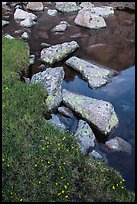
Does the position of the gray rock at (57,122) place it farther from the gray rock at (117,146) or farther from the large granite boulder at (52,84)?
the gray rock at (117,146)

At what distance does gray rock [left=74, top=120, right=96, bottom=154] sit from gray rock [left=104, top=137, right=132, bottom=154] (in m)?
0.69

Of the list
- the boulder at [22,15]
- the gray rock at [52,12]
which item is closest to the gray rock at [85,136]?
the boulder at [22,15]

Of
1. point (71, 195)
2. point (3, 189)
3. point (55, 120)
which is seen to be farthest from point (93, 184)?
point (55, 120)

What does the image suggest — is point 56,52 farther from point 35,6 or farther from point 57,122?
point 35,6

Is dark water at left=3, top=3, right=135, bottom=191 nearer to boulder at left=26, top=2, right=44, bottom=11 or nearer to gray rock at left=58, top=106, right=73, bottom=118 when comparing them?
boulder at left=26, top=2, right=44, bottom=11

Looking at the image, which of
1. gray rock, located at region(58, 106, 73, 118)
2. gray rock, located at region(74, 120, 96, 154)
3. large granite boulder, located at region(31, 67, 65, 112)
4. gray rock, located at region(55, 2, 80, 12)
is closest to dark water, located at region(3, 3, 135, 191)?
gray rock, located at region(74, 120, 96, 154)

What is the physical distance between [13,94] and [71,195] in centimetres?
599

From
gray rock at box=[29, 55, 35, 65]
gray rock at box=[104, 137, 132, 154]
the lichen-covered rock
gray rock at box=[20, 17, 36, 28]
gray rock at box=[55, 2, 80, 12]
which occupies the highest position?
gray rock at box=[55, 2, 80, 12]

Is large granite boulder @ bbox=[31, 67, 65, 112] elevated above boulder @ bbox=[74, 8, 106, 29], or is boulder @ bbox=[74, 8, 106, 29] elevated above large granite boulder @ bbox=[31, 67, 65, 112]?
boulder @ bbox=[74, 8, 106, 29]

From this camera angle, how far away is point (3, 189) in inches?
418

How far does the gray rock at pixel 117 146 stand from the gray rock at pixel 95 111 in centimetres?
63

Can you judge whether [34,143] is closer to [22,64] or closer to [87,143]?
[87,143]

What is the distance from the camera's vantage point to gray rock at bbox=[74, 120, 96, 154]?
1283cm

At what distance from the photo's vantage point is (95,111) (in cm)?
1448
